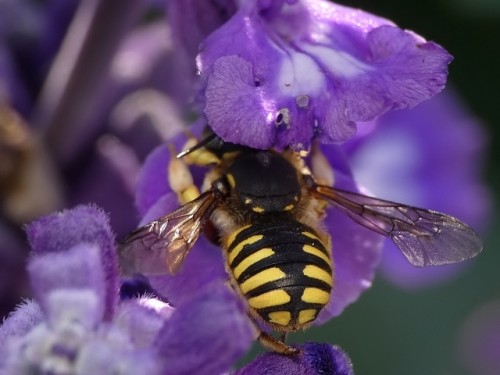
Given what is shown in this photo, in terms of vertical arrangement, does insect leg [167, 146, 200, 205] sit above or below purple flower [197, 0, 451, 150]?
below

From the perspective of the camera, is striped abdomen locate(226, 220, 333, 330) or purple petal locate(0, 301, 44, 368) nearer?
purple petal locate(0, 301, 44, 368)

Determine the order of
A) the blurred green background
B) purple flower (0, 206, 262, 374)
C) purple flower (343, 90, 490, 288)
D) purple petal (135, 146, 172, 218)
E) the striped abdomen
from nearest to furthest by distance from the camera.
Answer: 1. purple flower (0, 206, 262, 374)
2. the striped abdomen
3. purple petal (135, 146, 172, 218)
4. purple flower (343, 90, 490, 288)
5. the blurred green background

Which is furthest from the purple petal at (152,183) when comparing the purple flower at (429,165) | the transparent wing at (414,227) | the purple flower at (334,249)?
the purple flower at (429,165)

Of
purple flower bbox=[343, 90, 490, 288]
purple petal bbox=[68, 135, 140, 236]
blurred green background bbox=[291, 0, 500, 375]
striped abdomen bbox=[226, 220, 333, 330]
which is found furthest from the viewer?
blurred green background bbox=[291, 0, 500, 375]

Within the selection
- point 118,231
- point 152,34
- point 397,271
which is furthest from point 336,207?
point 397,271

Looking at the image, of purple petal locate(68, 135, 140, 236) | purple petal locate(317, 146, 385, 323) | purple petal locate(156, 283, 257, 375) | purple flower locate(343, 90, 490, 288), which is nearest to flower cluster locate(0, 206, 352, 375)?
purple petal locate(156, 283, 257, 375)

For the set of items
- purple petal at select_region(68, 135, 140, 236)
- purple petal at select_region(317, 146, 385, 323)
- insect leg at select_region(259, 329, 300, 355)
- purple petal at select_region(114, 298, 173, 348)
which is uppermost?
purple petal at select_region(114, 298, 173, 348)

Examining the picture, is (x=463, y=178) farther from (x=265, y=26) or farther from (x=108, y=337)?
(x=108, y=337)

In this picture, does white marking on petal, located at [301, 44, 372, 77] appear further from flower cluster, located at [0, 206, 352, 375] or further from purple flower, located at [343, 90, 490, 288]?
purple flower, located at [343, 90, 490, 288]

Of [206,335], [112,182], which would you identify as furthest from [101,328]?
[112,182]
